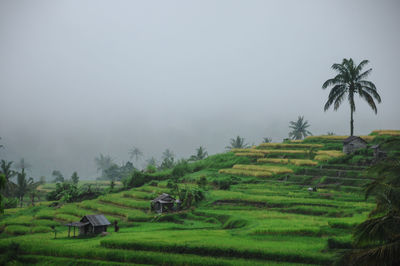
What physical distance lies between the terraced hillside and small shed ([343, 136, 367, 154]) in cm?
196

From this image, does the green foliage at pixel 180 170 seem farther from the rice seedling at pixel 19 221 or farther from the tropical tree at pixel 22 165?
the tropical tree at pixel 22 165

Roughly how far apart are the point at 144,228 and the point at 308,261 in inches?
631

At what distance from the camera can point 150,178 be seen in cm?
5172

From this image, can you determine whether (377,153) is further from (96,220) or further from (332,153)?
(96,220)

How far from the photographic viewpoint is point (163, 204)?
32.9 m

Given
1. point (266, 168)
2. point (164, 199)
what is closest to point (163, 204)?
point (164, 199)

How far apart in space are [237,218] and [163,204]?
32.0ft

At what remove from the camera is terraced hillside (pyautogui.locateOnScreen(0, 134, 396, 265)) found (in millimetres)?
17578

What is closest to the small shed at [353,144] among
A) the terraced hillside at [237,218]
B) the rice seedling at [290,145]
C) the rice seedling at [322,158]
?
the terraced hillside at [237,218]

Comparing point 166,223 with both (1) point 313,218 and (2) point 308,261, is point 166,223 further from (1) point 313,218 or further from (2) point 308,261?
(2) point 308,261

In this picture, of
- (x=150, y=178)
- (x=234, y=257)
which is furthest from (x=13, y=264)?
(x=150, y=178)

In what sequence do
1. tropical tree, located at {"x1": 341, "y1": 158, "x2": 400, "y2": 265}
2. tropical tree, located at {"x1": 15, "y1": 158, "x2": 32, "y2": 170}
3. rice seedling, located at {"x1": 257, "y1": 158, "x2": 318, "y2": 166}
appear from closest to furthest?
tropical tree, located at {"x1": 341, "y1": 158, "x2": 400, "y2": 265}, rice seedling, located at {"x1": 257, "y1": 158, "x2": 318, "y2": 166}, tropical tree, located at {"x1": 15, "y1": 158, "x2": 32, "y2": 170}

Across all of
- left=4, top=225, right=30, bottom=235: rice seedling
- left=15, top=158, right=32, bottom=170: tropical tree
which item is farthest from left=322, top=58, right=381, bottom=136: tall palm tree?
left=15, top=158, right=32, bottom=170: tropical tree

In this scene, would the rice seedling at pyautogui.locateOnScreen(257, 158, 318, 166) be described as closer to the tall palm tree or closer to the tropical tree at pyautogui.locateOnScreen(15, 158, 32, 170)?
the tall palm tree
